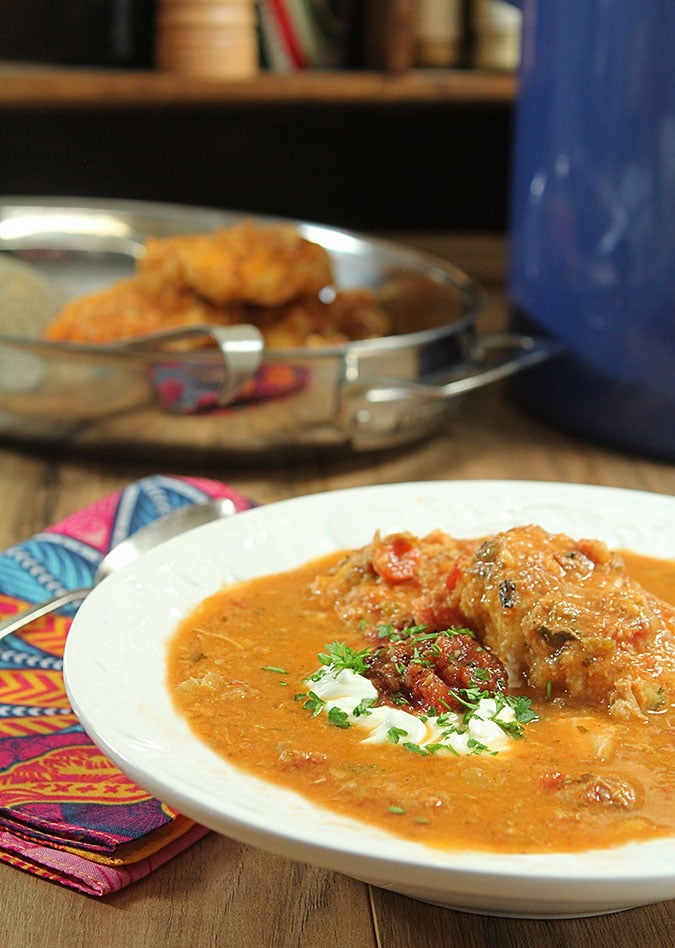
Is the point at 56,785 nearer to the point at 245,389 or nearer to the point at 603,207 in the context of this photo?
the point at 245,389

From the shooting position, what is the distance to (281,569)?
4.44ft

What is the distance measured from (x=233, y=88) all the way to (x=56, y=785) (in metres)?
2.03

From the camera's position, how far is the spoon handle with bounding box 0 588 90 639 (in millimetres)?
1327

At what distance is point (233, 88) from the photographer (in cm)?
281

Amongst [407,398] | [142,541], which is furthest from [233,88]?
[142,541]

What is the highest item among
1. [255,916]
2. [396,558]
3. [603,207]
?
[603,207]

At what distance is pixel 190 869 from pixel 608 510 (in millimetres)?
659

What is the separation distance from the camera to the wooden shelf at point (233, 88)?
109 inches

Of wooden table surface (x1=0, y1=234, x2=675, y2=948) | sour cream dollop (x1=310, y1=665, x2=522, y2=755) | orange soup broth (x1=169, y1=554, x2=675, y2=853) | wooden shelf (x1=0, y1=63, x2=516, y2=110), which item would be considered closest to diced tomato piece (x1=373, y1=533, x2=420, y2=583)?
orange soup broth (x1=169, y1=554, x2=675, y2=853)

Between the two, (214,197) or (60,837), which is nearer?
(60,837)

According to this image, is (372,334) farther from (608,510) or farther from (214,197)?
(214,197)

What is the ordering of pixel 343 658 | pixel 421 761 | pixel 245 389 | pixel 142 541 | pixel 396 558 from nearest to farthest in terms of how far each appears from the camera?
pixel 421 761
pixel 343 658
pixel 396 558
pixel 142 541
pixel 245 389

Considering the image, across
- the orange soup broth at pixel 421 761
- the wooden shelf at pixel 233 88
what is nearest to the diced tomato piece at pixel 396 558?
the orange soup broth at pixel 421 761

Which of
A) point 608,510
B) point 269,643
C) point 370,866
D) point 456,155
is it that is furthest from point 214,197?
point 370,866
